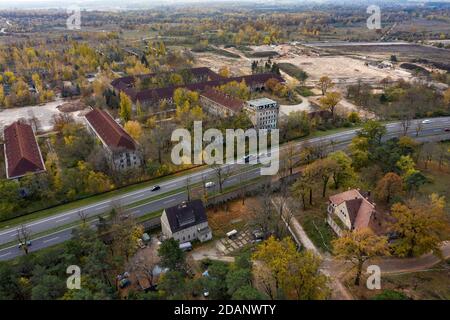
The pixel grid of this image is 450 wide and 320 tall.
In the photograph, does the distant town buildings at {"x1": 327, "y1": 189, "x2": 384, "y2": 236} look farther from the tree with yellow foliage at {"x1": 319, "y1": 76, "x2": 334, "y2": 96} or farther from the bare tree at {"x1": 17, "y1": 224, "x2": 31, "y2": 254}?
the tree with yellow foliage at {"x1": 319, "y1": 76, "x2": 334, "y2": 96}

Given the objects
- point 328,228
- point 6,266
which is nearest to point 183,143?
point 328,228

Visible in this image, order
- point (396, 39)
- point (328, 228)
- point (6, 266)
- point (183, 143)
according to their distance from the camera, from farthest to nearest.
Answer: point (396, 39)
point (183, 143)
point (328, 228)
point (6, 266)

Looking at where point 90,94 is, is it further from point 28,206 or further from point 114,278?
point 114,278

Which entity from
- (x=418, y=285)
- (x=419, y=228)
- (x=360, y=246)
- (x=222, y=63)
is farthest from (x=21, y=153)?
(x=222, y=63)

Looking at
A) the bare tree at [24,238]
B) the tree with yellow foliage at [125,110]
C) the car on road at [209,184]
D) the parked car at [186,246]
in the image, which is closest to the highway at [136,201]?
the bare tree at [24,238]

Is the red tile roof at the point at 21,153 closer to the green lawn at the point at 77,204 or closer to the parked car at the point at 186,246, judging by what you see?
the green lawn at the point at 77,204

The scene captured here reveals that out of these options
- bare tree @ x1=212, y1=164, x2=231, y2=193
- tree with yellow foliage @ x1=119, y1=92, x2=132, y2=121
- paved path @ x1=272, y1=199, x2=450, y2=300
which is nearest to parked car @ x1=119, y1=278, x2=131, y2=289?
bare tree @ x1=212, y1=164, x2=231, y2=193

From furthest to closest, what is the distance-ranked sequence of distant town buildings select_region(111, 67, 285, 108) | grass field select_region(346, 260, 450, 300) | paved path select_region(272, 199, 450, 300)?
distant town buildings select_region(111, 67, 285, 108) → paved path select_region(272, 199, 450, 300) → grass field select_region(346, 260, 450, 300)

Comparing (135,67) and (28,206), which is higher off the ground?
(135,67)
